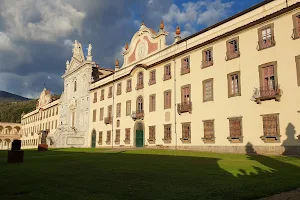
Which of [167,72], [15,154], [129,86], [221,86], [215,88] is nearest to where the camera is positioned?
[15,154]

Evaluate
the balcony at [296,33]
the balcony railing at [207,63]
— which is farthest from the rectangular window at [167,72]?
the balcony at [296,33]

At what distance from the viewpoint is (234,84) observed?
24422mm

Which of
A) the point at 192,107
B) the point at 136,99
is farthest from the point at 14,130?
the point at 192,107

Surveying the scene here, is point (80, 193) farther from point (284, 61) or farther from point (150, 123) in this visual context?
point (150, 123)

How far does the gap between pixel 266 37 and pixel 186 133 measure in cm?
1160

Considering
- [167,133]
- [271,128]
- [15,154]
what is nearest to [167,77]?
[167,133]

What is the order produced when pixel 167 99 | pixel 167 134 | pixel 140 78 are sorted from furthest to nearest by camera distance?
pixel 140 78 < pixel 167 99 < pixel 167 134

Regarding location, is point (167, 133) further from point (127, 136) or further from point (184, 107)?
point (127, 136)

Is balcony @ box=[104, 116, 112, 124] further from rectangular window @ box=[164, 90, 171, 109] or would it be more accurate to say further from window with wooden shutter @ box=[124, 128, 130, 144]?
rectangular window @ box=[164, 90, 171, 109]

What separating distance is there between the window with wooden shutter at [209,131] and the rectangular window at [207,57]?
538 cm

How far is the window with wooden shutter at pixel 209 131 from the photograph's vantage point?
1010 inches

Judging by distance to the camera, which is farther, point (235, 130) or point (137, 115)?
point (137, 115)

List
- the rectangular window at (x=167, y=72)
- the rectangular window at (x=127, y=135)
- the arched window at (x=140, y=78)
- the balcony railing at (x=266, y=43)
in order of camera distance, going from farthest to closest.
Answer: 1. the rectangular window at (x=127, y=135)
2. the arched window at (x=140, y=78)
3. the rectangular window at (x=167, y=72)
4. the balcony railing at (x=266, y=43)

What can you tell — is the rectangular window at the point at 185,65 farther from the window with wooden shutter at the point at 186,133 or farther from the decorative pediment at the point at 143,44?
the window with wooden shutter at the point at 186,133
